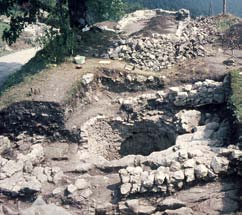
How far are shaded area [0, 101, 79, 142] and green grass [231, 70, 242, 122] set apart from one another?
429 cm

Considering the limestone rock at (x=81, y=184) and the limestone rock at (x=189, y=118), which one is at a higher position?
the limestone rock at (x=189, y=118)

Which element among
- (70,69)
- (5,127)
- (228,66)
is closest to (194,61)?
(228,66)

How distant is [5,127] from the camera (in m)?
12.1

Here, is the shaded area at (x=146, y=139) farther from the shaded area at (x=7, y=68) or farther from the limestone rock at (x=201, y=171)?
the shaded area at (x=7, y=68)

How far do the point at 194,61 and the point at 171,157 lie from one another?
5274mm

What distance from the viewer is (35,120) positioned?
1205cm

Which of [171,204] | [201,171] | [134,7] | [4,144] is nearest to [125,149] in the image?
[4,144]

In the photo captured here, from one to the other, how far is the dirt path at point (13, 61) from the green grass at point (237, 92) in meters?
9.53

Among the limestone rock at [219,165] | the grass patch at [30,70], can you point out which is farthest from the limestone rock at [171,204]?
the grass patch at [30,70]

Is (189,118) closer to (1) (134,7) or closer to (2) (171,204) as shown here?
(2) (171,204)

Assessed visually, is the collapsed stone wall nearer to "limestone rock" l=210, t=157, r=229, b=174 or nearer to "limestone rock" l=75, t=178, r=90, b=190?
"limestone rock" l=75, t=178, r=90, b=190

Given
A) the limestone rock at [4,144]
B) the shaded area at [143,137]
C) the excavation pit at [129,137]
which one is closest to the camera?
the limestone rock at [4,144]

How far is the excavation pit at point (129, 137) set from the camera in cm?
1253

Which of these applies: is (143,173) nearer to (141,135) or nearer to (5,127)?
(141,135)
